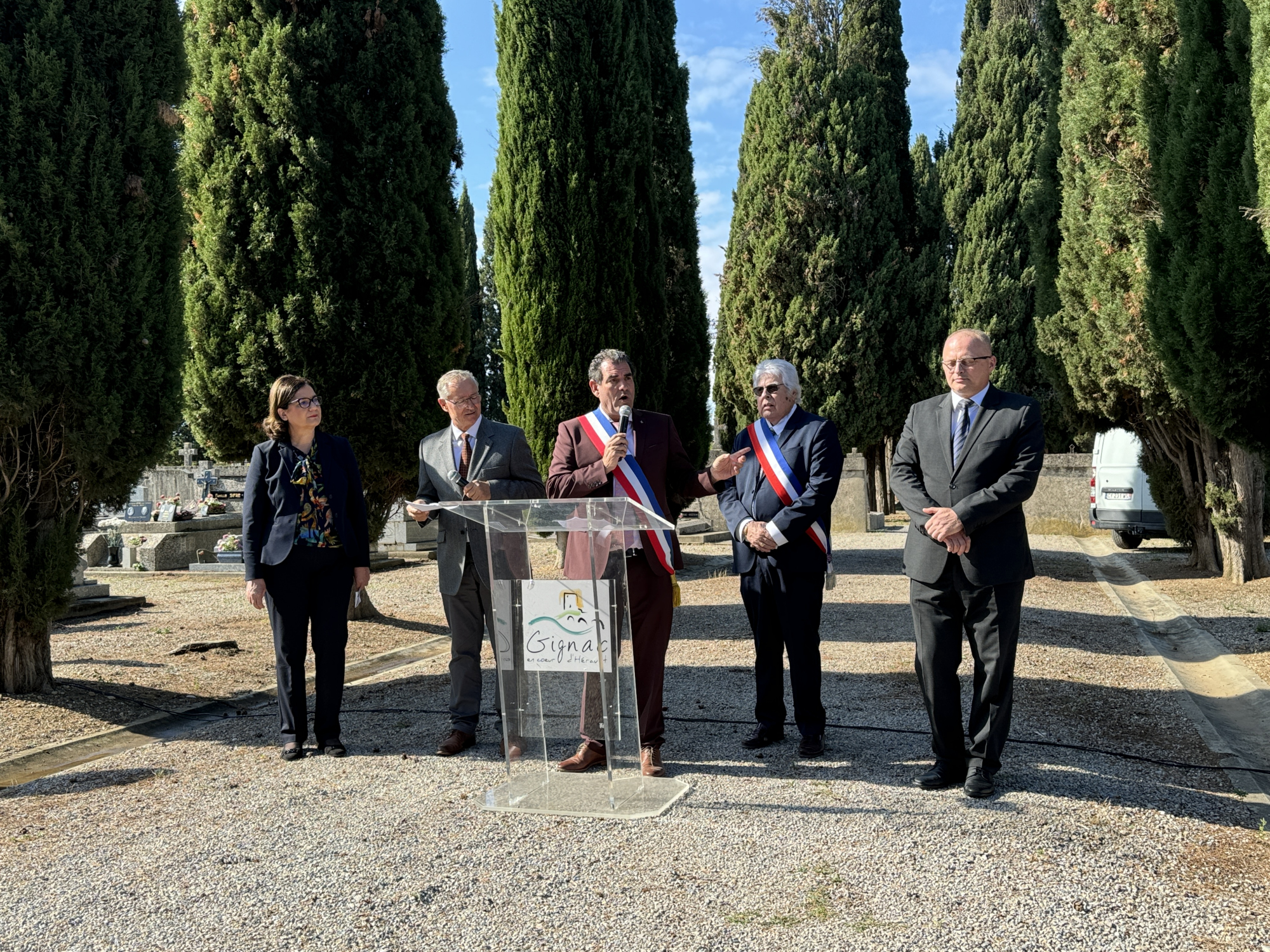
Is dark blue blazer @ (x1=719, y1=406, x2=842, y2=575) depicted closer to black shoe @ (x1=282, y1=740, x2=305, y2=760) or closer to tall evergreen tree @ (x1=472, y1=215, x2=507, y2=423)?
black shoe @ (x1=282, y1=740, x2=305, y2=760)

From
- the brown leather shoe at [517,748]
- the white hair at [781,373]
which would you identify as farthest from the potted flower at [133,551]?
the white hair at [781,373]

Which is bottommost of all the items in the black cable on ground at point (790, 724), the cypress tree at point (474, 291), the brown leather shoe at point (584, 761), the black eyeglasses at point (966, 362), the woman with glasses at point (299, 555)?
the black cable on ground at point (790, 724)

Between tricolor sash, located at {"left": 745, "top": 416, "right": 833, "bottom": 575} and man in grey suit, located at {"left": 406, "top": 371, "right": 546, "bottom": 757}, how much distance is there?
3.85ft

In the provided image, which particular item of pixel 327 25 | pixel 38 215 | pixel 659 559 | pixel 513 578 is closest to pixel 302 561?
pixel 513 578

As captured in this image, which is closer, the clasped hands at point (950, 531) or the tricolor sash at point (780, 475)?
the clasped hands at point (950, 531)

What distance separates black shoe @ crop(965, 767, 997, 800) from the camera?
3939 millimetres

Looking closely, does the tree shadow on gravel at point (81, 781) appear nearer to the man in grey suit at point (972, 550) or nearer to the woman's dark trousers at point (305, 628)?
the woman's dark trousers at point (305, 628)

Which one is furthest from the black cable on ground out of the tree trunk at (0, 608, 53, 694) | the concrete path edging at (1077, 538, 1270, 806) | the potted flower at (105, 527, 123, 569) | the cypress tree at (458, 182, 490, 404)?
the cypress tree at (458, 182, 490, 404)

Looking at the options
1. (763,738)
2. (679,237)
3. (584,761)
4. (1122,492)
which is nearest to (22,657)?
(584,761)

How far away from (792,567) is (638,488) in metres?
0.84

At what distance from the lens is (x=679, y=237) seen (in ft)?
47.1

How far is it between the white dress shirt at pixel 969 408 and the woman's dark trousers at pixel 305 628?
3.08 m

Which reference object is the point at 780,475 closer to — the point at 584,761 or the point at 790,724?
the point at 790,724

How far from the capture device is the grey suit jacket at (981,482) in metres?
3.99
